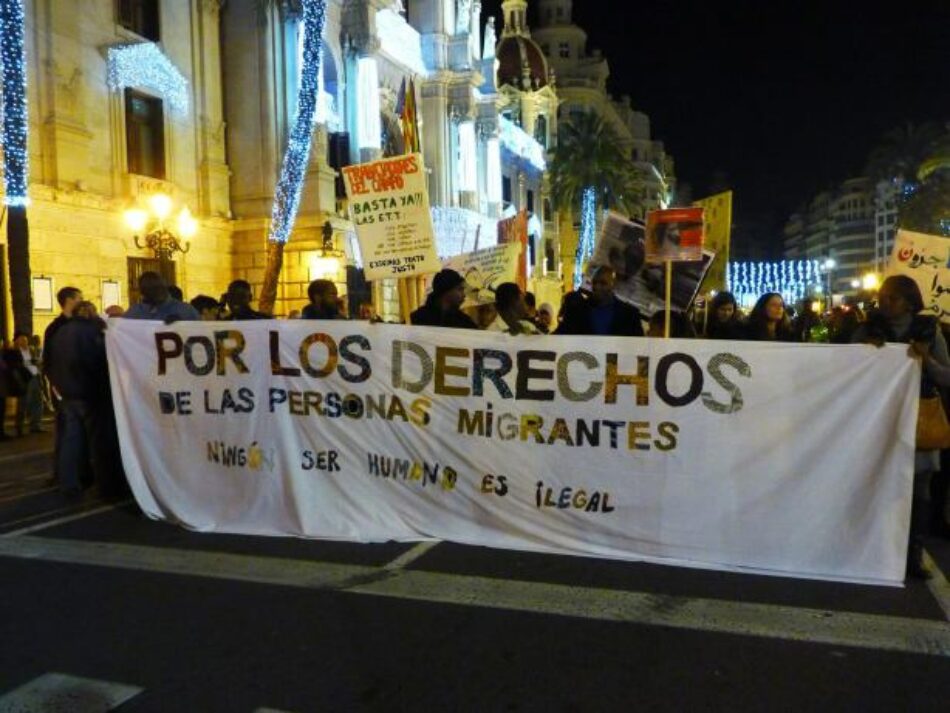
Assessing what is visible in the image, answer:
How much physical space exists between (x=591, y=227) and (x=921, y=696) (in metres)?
47.6

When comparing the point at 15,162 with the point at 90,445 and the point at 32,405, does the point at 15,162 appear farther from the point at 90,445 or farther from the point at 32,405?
the point at 90,445

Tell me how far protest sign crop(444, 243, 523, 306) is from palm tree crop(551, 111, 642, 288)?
3858 cm

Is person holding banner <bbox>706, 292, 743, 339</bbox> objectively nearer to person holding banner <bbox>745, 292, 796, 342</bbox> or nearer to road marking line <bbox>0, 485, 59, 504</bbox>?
person holding banner <bbox>745, 292, 796, 342</bbox>

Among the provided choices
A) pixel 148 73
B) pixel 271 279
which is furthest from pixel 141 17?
pixel 271 279

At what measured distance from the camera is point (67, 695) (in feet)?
11.5

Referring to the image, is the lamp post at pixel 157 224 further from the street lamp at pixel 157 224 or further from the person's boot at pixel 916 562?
the person's boot at pixel 916 562

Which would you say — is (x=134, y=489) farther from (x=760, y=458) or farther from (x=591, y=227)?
(x=591, y=227)

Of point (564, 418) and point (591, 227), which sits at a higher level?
point (591, 227)

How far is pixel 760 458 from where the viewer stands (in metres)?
4.93

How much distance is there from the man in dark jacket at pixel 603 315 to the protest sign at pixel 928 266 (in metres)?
2.12

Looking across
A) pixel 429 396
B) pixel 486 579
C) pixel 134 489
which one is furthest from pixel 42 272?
pixel 486 579

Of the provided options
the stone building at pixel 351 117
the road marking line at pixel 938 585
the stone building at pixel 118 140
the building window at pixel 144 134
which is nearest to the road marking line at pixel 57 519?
the road marking line at pixel 938 585

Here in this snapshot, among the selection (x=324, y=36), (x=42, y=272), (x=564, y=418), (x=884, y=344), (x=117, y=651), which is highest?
(x=324, y=36)

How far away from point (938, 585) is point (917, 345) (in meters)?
1.38
